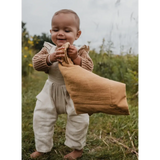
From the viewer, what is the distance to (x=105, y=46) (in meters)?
1.23

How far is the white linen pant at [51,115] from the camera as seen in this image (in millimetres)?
1012

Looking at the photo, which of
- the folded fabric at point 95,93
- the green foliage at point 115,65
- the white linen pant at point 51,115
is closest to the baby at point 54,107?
the white linen pant at point 51,115

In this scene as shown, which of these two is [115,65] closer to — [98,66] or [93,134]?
[98,66]

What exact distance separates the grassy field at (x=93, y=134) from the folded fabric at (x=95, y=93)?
28cm

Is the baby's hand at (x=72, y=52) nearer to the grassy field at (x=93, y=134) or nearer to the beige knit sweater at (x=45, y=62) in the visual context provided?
the beige knit sweater at (x=45, y=62)

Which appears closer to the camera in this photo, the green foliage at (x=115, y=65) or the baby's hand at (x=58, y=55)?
the baby's hand at (x=58, y=55)

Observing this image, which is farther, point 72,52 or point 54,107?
point 54,107

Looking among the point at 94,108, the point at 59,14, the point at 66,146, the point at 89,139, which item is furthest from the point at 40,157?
the point at 59,14

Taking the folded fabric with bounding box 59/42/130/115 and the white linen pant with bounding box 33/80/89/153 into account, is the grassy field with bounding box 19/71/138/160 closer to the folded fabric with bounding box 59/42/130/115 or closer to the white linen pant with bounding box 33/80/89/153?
the white linen pant with bounding box 33/80/89/153

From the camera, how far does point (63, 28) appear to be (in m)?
0.91

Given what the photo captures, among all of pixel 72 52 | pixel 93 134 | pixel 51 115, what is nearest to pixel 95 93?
pixel 72 52

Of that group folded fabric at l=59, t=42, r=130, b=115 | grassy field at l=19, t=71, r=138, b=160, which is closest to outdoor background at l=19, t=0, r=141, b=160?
grassy field at l=19, t=71, r=138, b=160

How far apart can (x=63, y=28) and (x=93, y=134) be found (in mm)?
611
